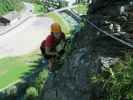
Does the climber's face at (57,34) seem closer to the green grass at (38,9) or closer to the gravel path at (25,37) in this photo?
the gravel path at (25,37)

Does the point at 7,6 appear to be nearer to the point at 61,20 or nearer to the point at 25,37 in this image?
the point at 61,20

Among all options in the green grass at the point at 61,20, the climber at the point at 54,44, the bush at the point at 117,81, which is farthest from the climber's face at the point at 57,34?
the green grass at the point at 61,20

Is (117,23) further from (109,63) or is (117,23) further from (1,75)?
(1,75)

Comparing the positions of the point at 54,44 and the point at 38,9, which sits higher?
A: the point at 54,44

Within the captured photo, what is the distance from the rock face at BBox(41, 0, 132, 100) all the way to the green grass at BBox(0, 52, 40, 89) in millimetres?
31905

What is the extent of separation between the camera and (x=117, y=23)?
9828 mm

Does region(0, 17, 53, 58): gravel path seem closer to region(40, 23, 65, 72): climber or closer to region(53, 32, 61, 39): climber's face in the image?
region(40, 23, 65, 72): climber

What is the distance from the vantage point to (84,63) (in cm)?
971

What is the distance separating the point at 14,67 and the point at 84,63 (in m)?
43.1

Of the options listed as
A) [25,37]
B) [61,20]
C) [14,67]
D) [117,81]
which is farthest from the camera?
[61,20]

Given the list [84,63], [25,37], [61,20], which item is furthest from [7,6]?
[84,63]

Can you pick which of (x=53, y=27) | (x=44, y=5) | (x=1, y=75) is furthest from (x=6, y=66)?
(x=44, y=5)

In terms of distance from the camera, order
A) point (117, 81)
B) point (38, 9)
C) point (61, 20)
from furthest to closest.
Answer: point (38, 9)
point (61, 20)
point (117, 81)

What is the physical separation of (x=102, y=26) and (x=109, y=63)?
1926 mm
